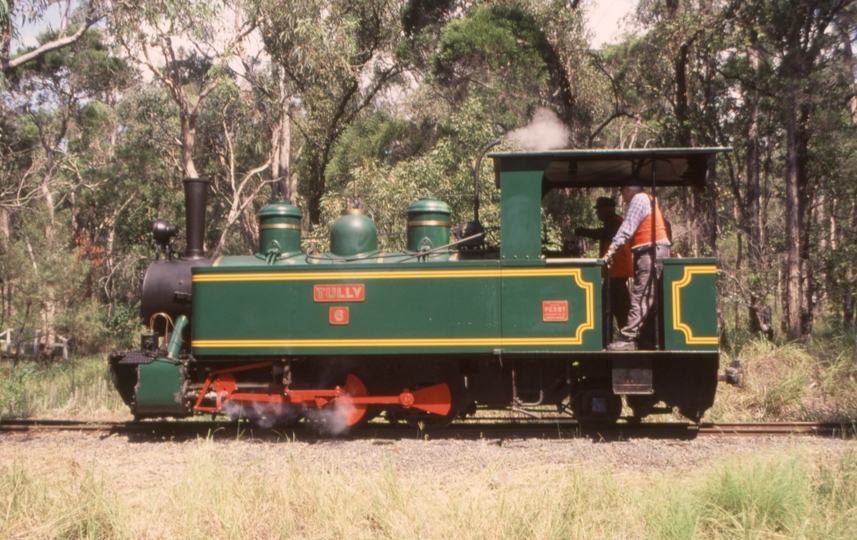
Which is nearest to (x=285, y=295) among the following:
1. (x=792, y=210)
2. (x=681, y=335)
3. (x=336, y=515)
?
(x=336, y=515)

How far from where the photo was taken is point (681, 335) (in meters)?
6.25

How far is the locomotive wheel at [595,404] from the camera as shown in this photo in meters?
6.87

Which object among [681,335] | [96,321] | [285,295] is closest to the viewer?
[681,335]

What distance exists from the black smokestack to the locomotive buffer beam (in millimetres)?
1425

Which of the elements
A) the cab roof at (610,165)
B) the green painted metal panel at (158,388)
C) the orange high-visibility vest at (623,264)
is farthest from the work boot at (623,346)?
the green painted metal panel at (158,388)

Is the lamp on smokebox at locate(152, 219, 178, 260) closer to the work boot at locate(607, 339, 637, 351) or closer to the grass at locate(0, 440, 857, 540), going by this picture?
the grass at locate(0, 440, 857, 540)

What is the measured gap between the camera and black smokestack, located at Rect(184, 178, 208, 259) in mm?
7469

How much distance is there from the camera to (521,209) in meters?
6.43

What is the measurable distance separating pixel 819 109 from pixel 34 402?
1515 centimetres

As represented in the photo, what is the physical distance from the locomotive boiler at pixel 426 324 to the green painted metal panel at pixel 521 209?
0.01 metres

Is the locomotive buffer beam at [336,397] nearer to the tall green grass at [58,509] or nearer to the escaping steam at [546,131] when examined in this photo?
the tall green grass at [58,509]

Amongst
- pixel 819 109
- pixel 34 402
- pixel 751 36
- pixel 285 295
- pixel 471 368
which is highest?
pixel 751 36

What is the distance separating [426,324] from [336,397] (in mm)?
1177

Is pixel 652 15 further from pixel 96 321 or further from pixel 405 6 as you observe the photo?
pixel 96 321
